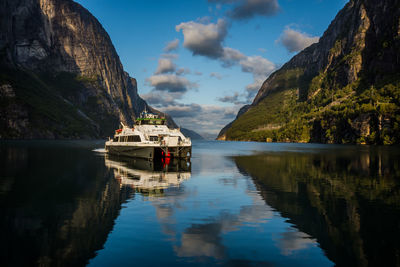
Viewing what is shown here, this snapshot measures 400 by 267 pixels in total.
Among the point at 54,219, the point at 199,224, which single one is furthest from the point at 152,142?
the point at 199,224

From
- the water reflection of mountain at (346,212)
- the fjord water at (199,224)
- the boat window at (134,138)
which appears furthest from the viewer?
the boat window at (134,138)

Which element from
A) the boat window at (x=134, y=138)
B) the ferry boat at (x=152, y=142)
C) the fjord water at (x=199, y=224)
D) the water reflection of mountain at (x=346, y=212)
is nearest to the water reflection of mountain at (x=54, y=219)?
the fjord water at (x=199, y=224)

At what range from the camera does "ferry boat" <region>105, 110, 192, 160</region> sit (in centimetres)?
5606

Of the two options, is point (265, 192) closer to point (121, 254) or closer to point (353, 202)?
point (353, 202)

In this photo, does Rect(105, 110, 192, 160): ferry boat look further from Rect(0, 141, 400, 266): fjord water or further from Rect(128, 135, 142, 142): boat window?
Rect(0, 141, 400, 266): fjord water

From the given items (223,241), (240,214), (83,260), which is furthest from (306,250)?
(83,260)

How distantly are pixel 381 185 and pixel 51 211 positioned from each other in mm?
26555

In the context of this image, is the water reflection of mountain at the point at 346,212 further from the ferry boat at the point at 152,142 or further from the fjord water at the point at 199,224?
the ferry boat at the point at 152,142

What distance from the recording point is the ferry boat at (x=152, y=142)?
184 feet

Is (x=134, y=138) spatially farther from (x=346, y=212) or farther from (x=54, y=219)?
(x=346, y=212)

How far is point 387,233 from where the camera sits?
568 inches

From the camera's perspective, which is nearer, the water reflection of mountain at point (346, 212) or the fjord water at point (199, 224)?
the fjord water at point (199, 224)

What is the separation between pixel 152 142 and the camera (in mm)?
56562

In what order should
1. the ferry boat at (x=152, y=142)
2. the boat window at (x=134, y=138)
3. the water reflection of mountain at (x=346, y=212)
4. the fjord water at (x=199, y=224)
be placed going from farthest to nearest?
the boat window at (x=134, y=138)
the ferry boat at (x=152, y=142)
the water reflection of mountain at (x=346, y=212)
the fjord water at (x=199, y=224)
